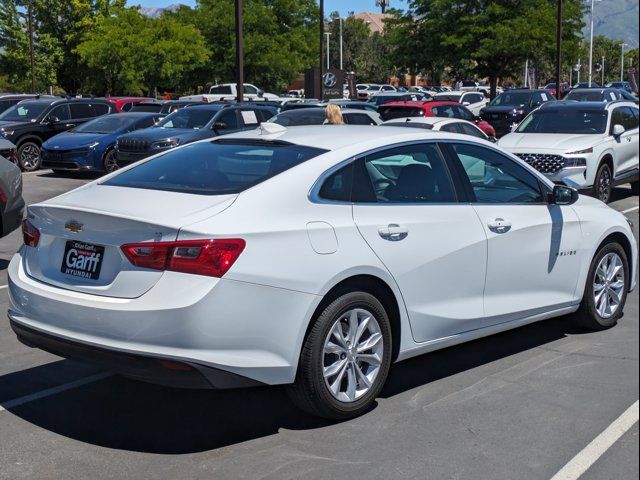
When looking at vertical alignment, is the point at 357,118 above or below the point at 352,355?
above

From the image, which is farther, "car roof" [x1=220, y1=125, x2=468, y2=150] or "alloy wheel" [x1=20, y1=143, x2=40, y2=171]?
"alloy wheel" [x1=20, y1=143, x2=40, y2=171]

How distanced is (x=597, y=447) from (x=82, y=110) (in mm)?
20601

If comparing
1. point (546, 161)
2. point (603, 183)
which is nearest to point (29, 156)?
point (546, 161)

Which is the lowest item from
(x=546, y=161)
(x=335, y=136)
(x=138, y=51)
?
(x=546, y=161)

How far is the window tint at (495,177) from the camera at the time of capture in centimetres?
582

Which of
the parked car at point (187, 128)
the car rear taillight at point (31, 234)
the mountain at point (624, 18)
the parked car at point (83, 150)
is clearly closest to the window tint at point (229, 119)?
the parked car at point (187, 128)

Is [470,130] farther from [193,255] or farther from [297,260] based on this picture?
[193,255]

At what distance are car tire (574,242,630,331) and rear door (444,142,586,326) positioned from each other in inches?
8.9

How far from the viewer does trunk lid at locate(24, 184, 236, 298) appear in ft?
14.5

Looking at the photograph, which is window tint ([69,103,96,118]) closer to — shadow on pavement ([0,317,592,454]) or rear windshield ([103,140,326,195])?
shadow on pavement ([0,317,592,454])

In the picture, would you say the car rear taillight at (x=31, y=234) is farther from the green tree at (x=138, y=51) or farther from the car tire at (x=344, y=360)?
the green tree at (x=138, y=51)

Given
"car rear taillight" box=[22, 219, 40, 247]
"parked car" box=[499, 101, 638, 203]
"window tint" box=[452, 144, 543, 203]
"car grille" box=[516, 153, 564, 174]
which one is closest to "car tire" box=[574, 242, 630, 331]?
"window tint" box=[452, 144, 543, 203]

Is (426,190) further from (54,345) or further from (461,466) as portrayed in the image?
(54,345)

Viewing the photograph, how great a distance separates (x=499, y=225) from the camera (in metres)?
5.70
